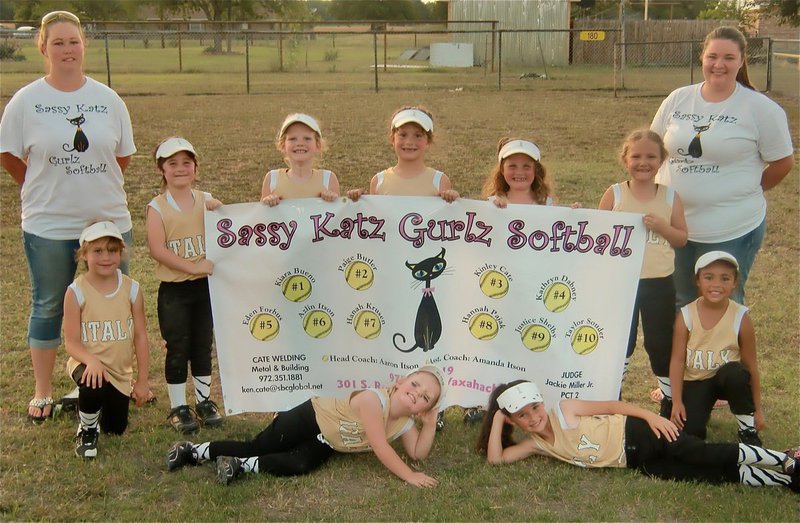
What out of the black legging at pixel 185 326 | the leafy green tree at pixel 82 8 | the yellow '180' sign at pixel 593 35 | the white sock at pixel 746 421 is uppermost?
the leafy green tree at pixel 82 8

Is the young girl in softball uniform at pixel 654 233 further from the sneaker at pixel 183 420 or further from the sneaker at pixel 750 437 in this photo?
the sneaker at pixel 183 420

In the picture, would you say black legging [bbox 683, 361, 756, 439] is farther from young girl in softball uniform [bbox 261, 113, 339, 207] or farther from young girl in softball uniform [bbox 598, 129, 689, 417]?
young girl in softball uniform [bbox 261, 113, 339, 207]

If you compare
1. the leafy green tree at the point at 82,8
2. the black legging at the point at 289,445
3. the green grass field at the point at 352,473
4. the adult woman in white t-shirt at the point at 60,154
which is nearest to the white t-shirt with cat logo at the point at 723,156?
the green grass field at the point at 352,473

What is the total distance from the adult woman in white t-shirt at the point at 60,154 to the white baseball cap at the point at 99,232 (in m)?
0.19

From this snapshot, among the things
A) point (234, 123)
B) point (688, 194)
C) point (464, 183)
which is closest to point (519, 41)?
point (234, 123)

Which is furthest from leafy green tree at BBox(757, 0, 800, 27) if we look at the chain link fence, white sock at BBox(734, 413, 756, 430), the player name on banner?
white sock at BBox(734, 413, 756, 430)

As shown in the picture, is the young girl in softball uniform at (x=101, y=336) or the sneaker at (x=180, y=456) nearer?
the sneaker at (x=180, y=456)

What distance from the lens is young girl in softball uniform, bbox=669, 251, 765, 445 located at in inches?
175

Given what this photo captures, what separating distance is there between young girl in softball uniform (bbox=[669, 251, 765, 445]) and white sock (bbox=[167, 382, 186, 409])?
8.76 ft

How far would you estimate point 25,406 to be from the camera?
16.8ft

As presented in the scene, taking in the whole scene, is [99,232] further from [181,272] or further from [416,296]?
[416,296]

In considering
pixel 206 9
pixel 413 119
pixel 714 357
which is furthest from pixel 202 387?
pixel 206 9

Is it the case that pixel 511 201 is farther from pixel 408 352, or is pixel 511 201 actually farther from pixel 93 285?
pixel 93 285

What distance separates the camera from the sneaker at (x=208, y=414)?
4.86 m
